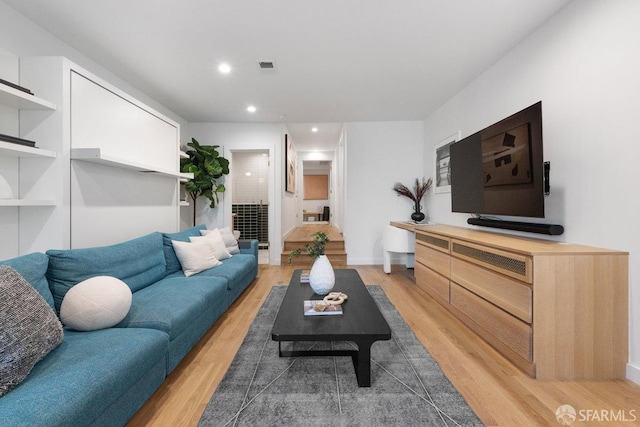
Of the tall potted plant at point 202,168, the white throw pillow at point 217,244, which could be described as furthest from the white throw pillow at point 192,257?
the tall potted plant at point 202,168

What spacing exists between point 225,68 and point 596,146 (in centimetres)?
335

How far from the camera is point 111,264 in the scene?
1943 mm

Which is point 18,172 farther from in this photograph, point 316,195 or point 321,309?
point 316,195

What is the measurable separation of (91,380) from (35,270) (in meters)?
0.85

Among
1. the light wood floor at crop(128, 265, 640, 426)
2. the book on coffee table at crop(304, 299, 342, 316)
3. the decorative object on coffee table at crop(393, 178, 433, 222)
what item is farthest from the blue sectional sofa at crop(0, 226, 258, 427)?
the decorative object on coffee table at crop(393, 178, 433, 222)

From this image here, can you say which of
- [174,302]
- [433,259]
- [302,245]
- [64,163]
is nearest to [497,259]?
[433,259]

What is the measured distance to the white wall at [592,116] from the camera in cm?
165

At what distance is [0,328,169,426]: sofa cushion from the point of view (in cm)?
90

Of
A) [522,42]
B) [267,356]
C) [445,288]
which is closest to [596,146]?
[522,42]

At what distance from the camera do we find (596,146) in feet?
6.05

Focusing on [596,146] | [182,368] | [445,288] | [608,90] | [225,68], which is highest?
[225,68]

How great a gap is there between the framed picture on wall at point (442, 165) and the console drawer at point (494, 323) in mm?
1910

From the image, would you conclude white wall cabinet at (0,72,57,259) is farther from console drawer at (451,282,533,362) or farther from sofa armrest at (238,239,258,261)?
console drawer at (451,282,533,362)

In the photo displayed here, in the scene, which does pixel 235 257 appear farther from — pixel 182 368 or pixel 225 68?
pixel 225 68
